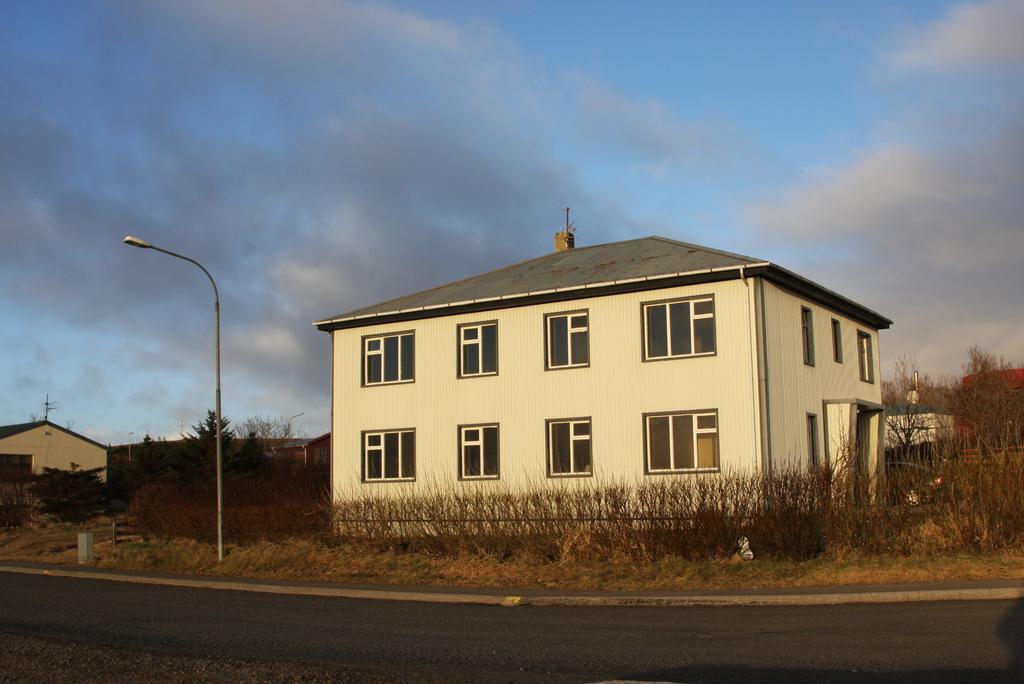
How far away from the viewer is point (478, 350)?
28453 mm

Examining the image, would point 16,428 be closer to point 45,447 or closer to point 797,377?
point 45,447

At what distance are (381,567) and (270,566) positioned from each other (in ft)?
10.6

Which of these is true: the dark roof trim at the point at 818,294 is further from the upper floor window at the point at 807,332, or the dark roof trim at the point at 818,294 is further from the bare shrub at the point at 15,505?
the bare shrub at the point at 15,505

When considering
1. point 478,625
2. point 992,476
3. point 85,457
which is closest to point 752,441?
point 992,476

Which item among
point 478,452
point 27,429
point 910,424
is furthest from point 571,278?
point 27,429

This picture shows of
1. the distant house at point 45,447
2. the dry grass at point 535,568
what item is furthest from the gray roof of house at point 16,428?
the dry grass at point 535,568

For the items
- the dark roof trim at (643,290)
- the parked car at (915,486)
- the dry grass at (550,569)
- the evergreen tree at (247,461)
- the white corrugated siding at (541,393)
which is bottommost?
the dry grass at (550,569)

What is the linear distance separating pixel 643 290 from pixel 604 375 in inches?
95.9

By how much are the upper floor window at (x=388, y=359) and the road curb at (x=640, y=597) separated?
9.35 m

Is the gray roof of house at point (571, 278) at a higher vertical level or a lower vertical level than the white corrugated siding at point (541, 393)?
higher

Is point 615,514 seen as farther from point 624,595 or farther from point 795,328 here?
point 795,328

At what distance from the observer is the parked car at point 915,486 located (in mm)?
19391

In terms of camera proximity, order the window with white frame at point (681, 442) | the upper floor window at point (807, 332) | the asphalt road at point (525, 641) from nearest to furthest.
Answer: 1. the asphalt road at point (525, 641)
2. the window with white frame at point (681, 442)
3. the upper floor window at point (807, 332)

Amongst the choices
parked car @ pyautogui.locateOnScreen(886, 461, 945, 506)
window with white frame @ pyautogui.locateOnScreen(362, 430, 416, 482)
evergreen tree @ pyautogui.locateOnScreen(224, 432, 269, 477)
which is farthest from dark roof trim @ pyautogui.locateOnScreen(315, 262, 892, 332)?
evergreen tree @ pyautogui.locateOnScreen(224, 432, 269, 477)
